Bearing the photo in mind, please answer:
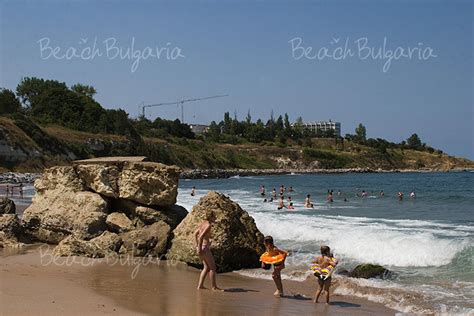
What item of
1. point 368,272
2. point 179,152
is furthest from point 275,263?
point 179,152

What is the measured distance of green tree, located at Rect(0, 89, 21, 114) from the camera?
97.0 meters

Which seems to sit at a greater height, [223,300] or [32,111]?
[32,111]

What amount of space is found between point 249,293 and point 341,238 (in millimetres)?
7952

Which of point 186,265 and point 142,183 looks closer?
point 186,265

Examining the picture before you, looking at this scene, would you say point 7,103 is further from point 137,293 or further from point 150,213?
point 137,293

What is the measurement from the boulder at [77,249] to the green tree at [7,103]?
88.3 m

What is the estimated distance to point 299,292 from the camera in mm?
11219

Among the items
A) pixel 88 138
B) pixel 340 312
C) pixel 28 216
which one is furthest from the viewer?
pixel 88 138

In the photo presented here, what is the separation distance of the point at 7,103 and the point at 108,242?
92426 mm

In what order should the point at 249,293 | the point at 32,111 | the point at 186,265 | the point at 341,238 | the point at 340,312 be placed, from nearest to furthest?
the point at 340,312
the point at 249,293
the point at 186,265
the point at 341,238
the point at 32,111

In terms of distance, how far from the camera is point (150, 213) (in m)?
15.0

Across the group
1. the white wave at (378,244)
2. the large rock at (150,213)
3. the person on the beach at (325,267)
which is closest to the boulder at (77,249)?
the large rock at (150,213)

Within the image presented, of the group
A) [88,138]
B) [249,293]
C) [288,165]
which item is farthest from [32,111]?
[249,293]

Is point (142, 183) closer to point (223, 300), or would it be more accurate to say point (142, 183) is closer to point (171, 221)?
point (171, 221)
